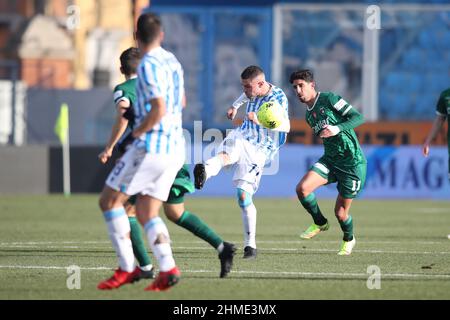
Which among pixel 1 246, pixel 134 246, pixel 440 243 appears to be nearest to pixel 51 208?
pixel 1 246

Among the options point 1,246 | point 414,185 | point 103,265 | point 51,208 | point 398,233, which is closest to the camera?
point 103,265

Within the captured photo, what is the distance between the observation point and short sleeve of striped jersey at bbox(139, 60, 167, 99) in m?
8.94

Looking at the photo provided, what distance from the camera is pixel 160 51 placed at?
9.13 meters

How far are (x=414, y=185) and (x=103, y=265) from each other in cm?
1398

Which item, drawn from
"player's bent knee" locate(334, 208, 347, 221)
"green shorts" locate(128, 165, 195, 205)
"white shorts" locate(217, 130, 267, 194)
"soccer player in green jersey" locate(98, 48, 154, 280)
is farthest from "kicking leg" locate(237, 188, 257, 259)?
"green shorts" locate(128, 165, 195, 205)

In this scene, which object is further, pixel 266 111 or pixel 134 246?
pixel 266 111

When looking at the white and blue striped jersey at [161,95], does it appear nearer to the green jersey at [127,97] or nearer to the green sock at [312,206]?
the green jersey at [127,97]

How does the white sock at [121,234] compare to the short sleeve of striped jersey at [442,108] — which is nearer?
the white sock at [121,234]

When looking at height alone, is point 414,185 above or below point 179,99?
below

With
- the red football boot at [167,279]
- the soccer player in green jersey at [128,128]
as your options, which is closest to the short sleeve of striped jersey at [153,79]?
the soccer player in green jersey at [128,128]

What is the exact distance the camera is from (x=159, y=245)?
921 cm

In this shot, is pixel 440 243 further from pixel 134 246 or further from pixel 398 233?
pixel 134 246

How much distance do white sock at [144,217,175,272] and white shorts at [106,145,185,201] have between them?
223 mm

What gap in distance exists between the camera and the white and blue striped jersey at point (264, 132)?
12891mm
